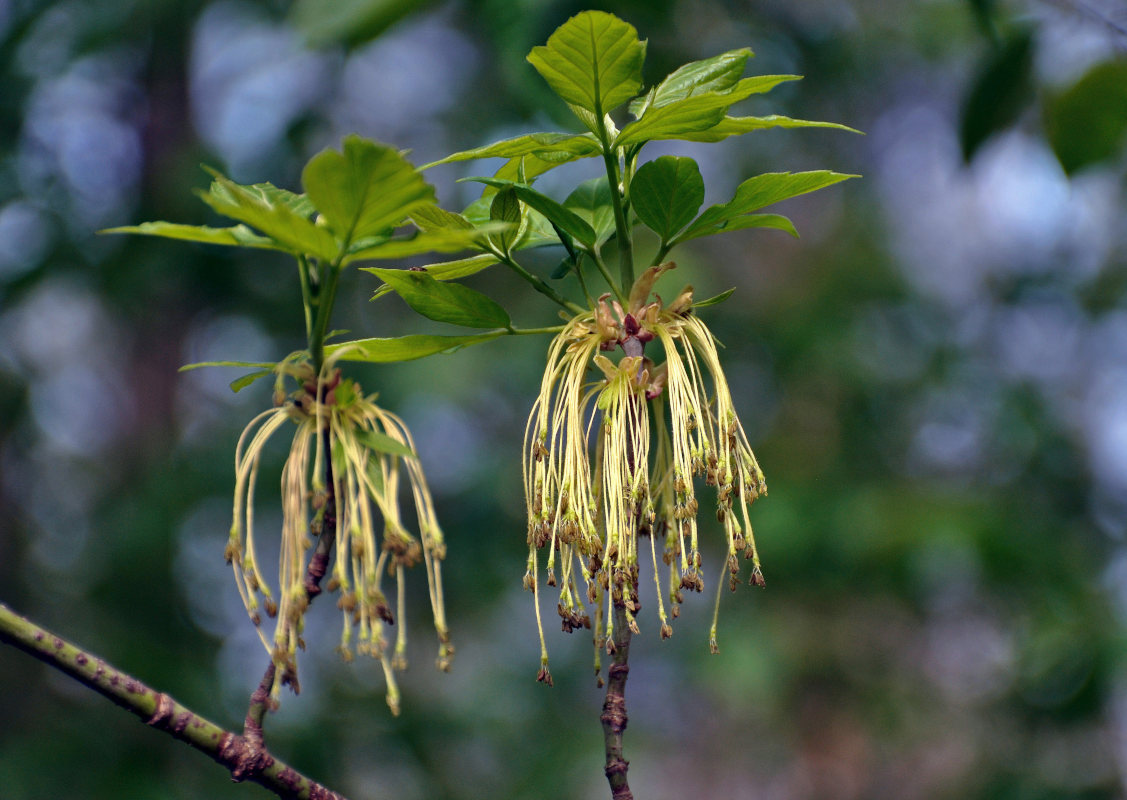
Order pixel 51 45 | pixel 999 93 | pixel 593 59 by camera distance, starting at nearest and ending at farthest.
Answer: pixel 593 59 < pixel 999 93 < pixel 51 45

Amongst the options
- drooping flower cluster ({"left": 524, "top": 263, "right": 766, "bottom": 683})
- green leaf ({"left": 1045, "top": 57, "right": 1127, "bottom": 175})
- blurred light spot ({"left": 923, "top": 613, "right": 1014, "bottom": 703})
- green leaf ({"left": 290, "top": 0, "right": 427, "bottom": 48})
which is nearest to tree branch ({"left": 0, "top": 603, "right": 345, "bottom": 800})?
Result: drooping flower cluster ({"left": 524, "top": 263, "right": 766, "bottom": 683})

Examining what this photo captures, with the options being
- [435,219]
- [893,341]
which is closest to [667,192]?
[435,219]

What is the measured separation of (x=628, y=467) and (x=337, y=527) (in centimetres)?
23

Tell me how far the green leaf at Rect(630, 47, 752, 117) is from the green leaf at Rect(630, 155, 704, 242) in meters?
0.05

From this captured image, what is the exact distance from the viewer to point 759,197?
0.68 meters

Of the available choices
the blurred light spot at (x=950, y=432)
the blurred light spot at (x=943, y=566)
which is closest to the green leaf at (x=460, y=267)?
the blurred light spot at (x=943, y=566)

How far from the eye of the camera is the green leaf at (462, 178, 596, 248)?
0.64 metres

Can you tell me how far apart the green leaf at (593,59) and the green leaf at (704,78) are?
0.03 metres

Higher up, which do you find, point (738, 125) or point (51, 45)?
point (51, 45)

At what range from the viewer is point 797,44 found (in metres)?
2.91

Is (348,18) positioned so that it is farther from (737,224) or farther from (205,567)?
(205,567)

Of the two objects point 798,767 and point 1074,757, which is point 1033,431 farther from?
point 798,767

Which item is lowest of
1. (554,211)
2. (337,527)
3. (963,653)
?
(963,653)

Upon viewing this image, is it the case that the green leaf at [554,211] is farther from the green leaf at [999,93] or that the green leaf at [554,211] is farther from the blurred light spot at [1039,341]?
the blurred light spot at [1039,341]
